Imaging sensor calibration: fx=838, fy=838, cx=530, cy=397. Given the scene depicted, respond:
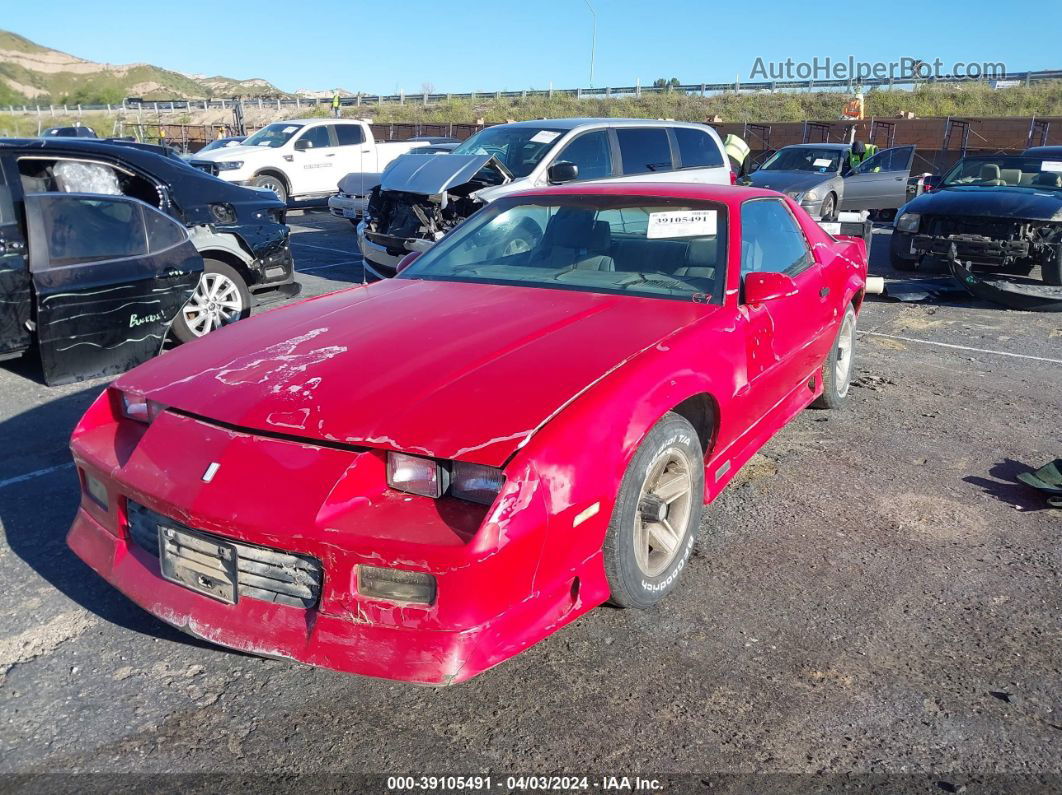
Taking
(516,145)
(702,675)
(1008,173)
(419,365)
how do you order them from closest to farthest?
(702,675) → (419,365) → (516,145) → (1008,173)

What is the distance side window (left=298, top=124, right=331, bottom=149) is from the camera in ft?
53.4

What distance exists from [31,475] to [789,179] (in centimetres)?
1302

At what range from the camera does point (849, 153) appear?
15.8m

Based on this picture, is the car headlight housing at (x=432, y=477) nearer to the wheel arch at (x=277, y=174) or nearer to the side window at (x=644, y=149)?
the side window at (x=644, y=149)

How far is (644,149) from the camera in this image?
988 cm

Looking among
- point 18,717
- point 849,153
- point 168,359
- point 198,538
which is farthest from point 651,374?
point 849,153

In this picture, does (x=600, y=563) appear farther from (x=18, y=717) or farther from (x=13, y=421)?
(x=13, y=421)

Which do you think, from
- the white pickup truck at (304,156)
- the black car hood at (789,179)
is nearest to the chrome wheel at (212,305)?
the white pickup truck at (304,156)

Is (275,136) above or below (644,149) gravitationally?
above

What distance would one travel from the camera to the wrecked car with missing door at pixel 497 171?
29.0ft

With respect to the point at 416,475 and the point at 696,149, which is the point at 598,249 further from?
the point at 696,149

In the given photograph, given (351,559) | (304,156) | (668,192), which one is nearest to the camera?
(351,559)

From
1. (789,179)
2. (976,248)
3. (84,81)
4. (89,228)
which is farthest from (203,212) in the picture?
(84,81)

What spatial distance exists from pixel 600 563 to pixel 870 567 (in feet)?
4.64
